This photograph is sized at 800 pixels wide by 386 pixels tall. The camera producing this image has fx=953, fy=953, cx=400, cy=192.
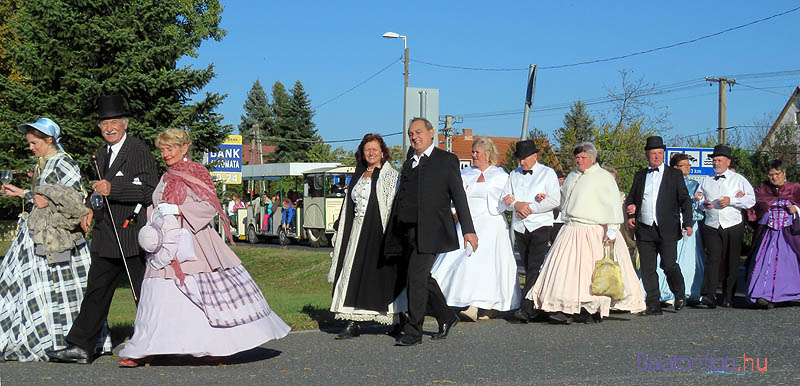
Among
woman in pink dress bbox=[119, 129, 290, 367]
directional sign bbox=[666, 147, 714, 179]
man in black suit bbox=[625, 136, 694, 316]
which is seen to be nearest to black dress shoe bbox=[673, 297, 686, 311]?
man in black suit bbox=[625, 136, 694, 316]

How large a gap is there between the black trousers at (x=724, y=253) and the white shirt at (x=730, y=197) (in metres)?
0.09

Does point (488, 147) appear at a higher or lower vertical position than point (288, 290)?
higher

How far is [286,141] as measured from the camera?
89.8m

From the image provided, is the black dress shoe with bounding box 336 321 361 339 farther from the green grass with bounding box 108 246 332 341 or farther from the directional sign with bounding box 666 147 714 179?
the directional sign with bounding box 666 147 714 179

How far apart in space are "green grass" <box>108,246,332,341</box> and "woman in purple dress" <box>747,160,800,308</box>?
16.6 ft

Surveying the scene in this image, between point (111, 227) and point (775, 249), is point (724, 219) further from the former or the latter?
point (111, 227)

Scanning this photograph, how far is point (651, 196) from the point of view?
1088 centimetres

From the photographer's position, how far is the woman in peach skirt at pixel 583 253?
373 inches

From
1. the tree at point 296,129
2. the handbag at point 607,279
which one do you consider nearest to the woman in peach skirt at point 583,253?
the handbag at point 607,279

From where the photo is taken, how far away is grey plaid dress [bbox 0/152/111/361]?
711 cm

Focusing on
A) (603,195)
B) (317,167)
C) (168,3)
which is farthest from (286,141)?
(603,195)

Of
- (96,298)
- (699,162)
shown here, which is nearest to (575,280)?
(96,298)

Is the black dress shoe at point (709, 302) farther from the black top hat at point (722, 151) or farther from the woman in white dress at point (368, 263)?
the woman in white dress at point (368, 263)

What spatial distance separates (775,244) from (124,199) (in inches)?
305
